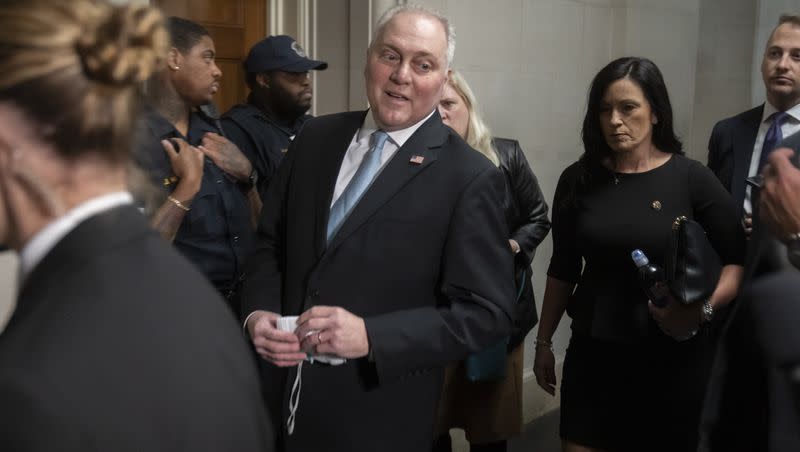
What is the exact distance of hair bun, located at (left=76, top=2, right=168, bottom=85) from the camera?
40.4 inches

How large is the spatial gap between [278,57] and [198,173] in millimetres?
1050

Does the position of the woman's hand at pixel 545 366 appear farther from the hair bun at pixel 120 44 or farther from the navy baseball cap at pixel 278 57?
the hair bun at pixel 120 44

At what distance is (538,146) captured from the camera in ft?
17.5

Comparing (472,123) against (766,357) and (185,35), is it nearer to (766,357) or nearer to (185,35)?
(185,35)

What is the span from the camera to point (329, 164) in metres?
2.33

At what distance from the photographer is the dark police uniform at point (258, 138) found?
11.7 ft

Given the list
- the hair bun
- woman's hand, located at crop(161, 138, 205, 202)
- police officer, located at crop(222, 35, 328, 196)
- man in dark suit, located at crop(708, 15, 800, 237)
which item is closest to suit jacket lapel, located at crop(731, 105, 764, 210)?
man in dark suit, located at crop(708, 15, 800, 237)

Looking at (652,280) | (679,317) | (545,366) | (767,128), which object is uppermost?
(767,128)

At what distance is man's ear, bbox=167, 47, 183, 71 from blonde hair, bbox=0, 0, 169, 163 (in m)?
2.08

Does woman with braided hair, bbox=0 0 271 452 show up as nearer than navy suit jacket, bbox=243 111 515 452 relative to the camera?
Yes

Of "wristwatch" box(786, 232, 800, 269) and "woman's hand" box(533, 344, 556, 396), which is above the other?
"wristwatch" box(786, 232, 800, 269)

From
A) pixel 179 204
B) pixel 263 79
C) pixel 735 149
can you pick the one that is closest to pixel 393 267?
pixel 179 204

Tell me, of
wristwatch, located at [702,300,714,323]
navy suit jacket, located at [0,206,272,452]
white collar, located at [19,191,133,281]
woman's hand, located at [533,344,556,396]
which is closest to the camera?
navy suit jacket, located at [0,206,272,452]

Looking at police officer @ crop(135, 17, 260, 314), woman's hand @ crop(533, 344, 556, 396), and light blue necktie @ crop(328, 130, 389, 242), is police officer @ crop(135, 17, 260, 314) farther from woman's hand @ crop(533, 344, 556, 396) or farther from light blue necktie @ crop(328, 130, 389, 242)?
woman's hand @ crop(533, 344, 556, 396)
